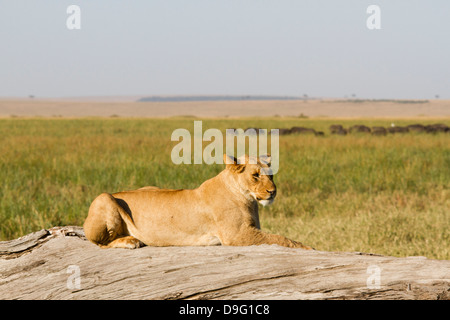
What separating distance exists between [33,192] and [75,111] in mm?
133039

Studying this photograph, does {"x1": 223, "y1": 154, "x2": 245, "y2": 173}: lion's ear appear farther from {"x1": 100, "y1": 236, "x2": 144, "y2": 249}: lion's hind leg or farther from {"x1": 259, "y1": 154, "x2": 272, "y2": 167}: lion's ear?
{"x1": 100, "y1": 236, "x2": 144, "y2": 249}: lion's hind leg

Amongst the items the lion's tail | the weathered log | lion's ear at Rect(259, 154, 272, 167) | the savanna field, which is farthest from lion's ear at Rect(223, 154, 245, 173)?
the savanna field

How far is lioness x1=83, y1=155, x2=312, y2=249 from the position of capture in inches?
175

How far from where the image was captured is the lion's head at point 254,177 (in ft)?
13.8

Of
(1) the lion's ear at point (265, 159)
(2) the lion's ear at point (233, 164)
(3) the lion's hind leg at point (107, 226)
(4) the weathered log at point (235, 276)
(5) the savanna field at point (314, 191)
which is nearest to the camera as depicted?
(4) the weathered log at point (235, 276)

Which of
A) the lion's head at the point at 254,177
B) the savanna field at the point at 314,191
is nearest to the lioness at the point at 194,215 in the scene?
the lion's head at the point at 254,177

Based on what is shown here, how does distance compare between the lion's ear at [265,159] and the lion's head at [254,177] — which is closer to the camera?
the lion's head at [254,177]

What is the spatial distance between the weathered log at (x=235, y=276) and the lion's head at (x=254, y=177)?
0.48m

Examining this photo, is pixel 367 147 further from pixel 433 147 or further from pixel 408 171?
pixel 408 171

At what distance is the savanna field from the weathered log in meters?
3.66

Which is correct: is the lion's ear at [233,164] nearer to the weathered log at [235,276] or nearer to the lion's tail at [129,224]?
the weathered log at [235,276]

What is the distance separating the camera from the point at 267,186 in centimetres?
420

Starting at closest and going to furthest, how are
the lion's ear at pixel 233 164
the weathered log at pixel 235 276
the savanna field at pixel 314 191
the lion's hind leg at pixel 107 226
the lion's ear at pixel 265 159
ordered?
1. the weathered log at pixel 235 276
2. the lion's ear at pixel 233 164
3. the lion's ear at pixel 265 159
4. the lion's hind leg at pixel 107 226
5. the savanna field at pixel 314 191

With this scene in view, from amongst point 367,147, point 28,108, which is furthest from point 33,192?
point 28,108
